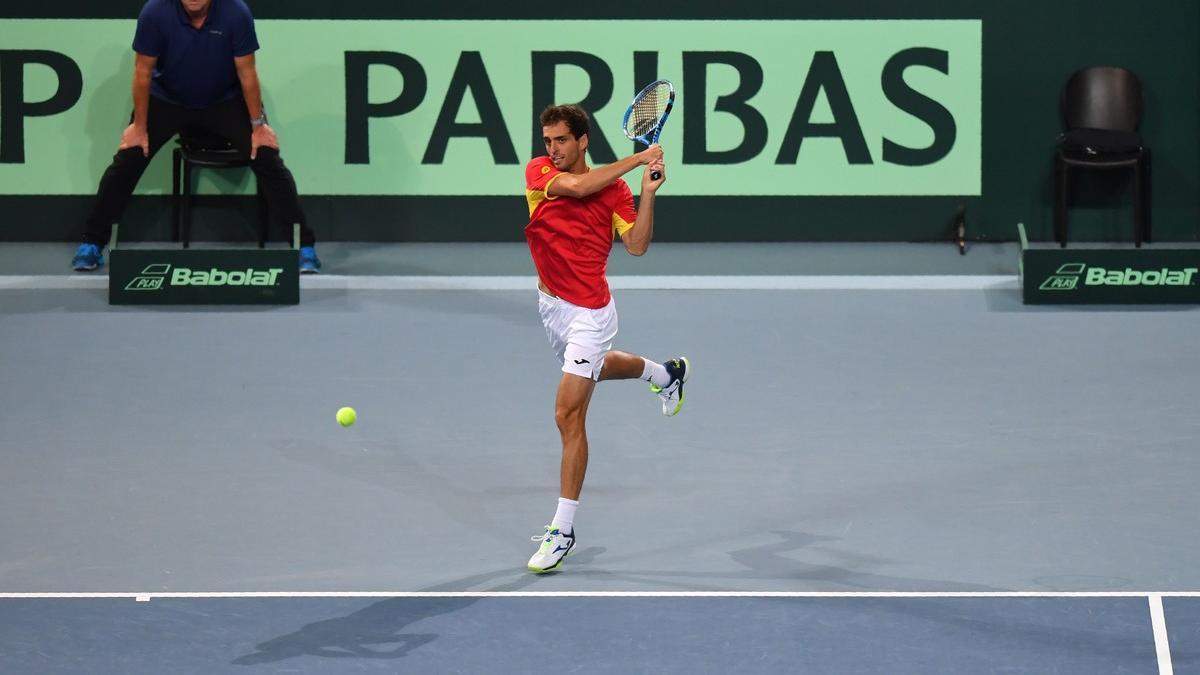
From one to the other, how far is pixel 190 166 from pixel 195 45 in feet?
4.90

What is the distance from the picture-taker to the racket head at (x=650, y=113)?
272 inches

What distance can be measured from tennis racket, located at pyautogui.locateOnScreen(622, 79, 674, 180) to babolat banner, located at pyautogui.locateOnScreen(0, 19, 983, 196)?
244 inches

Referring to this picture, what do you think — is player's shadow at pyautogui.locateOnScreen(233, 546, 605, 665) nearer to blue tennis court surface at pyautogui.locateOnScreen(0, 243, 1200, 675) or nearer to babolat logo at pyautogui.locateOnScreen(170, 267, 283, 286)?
blue tennis court surface at pyautogui.locateOnScreen(0, 243, 1200, 675)

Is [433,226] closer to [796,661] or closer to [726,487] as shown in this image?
[726,487]

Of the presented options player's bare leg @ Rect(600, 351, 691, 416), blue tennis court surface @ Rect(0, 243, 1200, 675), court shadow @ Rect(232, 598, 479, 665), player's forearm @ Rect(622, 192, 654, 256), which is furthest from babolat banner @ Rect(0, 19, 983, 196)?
court shadow @ Rect(232, 598, 479, 665)

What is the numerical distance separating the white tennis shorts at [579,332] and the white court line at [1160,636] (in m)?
2.02

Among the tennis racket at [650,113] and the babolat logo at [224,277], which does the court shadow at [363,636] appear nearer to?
the tennis racket at [650,113]

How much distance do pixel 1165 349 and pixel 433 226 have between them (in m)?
5.40

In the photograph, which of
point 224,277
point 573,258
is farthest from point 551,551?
point 224,277

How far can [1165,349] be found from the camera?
10352mm

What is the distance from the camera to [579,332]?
6.77m

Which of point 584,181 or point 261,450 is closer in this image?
point 584,181

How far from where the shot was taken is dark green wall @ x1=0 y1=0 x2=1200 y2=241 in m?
13.3

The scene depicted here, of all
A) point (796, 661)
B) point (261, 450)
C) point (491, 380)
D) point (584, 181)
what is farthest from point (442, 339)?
point (796, 661)
